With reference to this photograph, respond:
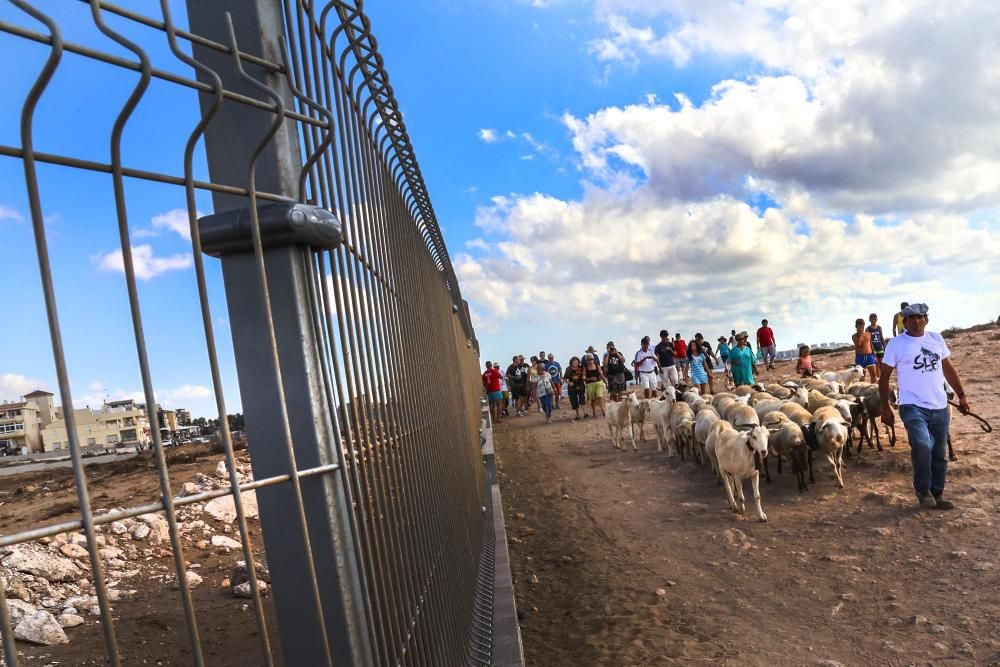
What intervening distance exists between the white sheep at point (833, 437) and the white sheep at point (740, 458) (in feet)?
2.86

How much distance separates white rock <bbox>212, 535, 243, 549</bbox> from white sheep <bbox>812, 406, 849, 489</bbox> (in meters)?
8.09

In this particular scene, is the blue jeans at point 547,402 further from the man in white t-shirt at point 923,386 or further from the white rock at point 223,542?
the man in white t-shirt at point 923,386

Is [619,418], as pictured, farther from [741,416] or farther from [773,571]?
[773,571]

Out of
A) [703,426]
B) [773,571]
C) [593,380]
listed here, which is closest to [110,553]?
[773,571]

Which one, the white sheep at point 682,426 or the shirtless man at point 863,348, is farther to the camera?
the shirtless man at point 863,348

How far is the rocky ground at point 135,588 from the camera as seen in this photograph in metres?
5.74

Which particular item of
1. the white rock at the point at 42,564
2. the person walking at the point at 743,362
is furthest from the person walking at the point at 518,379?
the white rock at the point at 42,564

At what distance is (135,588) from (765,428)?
813 cm

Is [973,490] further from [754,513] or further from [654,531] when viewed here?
[654,531]

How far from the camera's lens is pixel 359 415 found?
2.48 metres

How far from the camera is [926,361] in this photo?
8.02 meters

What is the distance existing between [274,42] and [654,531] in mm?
8864

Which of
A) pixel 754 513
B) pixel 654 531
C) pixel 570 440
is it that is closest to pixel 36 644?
pixel 654 531

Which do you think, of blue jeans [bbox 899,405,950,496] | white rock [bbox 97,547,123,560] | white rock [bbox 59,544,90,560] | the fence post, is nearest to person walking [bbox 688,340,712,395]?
blue jeans [bbox 899,405,950,496]
